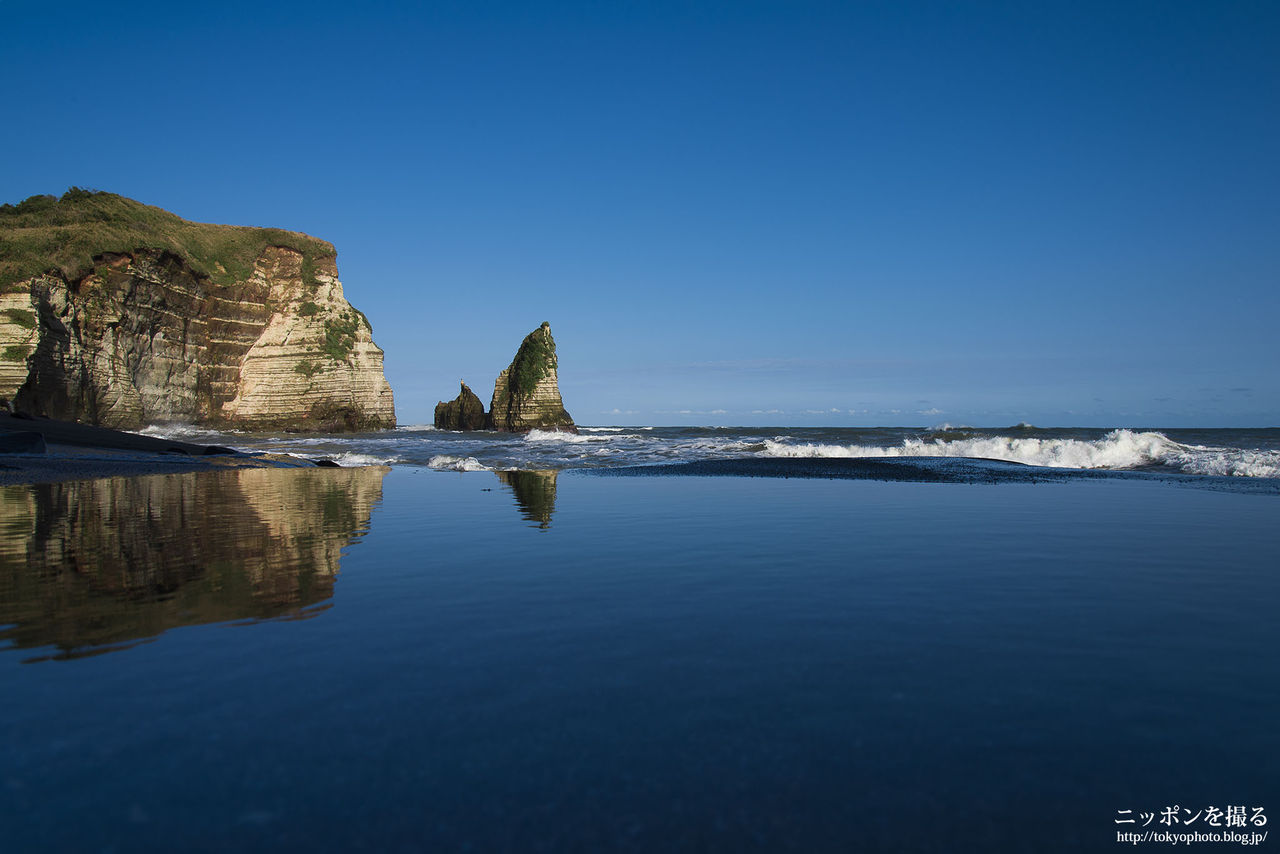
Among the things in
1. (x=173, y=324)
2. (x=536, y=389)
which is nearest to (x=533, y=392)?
(x=536, y=389)

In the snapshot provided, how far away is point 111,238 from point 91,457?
1172 inches

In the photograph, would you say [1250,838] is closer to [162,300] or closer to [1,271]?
[1,271]

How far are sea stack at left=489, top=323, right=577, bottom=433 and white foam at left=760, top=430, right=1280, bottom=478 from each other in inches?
1402

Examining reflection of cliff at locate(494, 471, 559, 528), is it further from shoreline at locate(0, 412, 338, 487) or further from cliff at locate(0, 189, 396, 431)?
cliff at locate(0, 189, 396, 431)

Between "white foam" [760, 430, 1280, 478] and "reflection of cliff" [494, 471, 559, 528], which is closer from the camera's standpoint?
"reflection of cliff" [494, 471, 559, 528]

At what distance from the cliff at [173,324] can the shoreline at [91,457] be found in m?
11.9

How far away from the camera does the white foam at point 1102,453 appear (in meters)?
18.1

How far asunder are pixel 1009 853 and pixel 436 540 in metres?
5.71

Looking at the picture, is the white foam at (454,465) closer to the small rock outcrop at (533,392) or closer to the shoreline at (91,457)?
the shoreline at (91,457)

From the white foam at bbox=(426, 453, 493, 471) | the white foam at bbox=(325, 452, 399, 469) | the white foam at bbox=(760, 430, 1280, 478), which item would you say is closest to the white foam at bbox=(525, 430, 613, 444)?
the white foam at bbox=(760, 430, 1280, 478)

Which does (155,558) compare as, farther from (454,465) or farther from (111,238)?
(111,238)

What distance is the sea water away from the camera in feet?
5.92

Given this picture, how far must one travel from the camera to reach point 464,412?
73.4 meters

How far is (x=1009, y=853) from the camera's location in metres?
1.66
